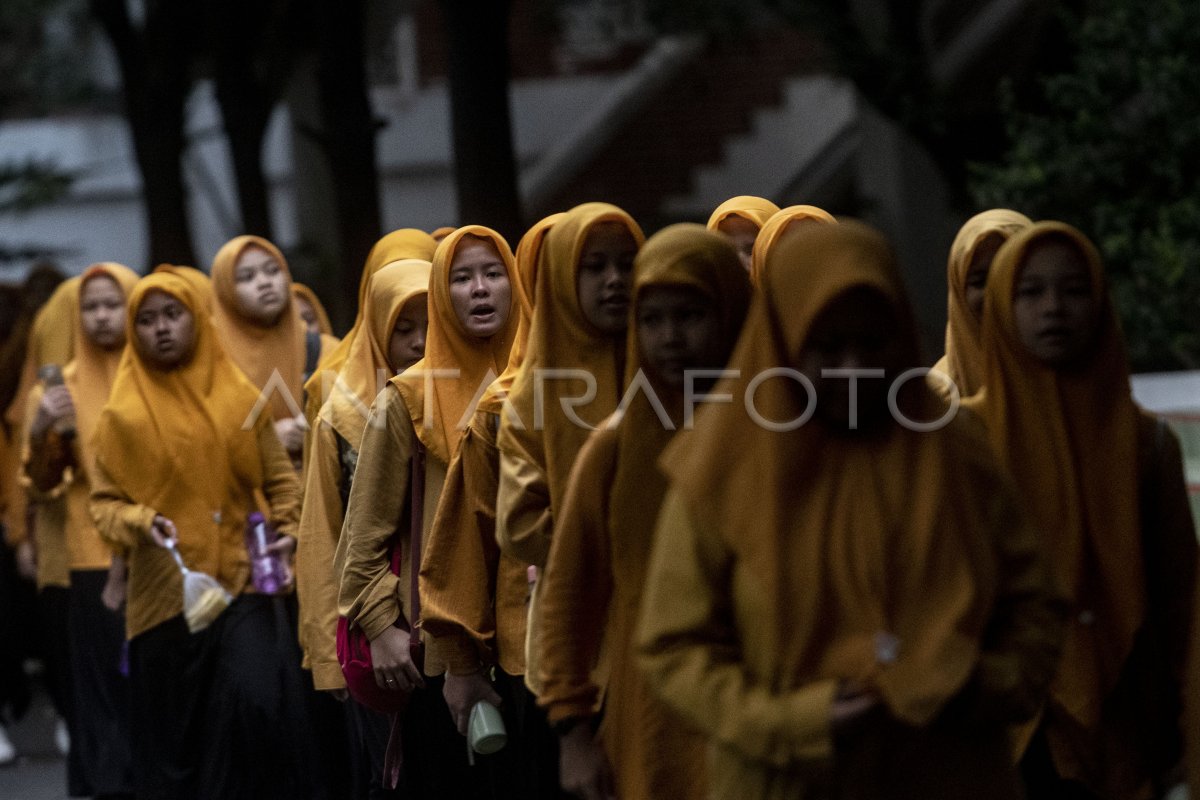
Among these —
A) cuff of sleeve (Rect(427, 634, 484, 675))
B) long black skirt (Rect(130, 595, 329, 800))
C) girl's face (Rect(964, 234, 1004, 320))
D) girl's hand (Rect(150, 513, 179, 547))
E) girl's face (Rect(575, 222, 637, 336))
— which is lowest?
long black skirt (Rect(130, 595, 329, 800))

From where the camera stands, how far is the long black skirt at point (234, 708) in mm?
7328

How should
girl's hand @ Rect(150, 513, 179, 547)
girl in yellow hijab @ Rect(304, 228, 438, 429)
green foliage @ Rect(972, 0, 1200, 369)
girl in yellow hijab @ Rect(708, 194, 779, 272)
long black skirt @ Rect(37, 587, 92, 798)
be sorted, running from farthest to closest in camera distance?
green foliage @ Rect(972, 0, 1200, 369) → long black skirt @ Rect(37, 587, 92, 798) → girl's hand @ Rect(150, 513, 179, 547) → girl in yellow hijab @ Rect(304, 228, 438, 429) → girl in yellow hijab @ Rect(708, 194, 779, 272)

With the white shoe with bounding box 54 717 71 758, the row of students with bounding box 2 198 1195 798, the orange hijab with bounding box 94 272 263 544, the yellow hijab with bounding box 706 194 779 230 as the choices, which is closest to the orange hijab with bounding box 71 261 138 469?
the orange hijab with bounding box 94 272 263 544

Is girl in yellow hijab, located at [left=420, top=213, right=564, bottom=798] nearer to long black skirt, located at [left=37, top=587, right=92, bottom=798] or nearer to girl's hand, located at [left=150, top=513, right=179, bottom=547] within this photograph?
girl's hand, located at [left=150, top=513, right=179, bottom=547]

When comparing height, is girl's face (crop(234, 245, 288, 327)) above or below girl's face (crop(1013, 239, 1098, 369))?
below

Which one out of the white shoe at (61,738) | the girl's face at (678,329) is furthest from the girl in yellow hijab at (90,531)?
the girl's face at (678,329)

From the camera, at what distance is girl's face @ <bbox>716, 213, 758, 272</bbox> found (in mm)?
6875

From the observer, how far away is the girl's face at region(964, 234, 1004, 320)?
5.84 metres

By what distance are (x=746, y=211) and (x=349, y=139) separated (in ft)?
22.6

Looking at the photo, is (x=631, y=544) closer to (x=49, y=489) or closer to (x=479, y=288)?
(x=479, y=288)

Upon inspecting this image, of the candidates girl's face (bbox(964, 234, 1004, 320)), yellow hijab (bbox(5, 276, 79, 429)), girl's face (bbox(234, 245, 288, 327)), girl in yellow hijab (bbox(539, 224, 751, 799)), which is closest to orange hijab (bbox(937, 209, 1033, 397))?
girl's face (bbox(964, 234, 1004, 320))

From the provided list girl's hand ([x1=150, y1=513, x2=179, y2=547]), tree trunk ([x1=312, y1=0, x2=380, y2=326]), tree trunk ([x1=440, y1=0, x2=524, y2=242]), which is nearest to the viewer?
girl's hand ([x1=150, y1=513, x2=179, y2=547])

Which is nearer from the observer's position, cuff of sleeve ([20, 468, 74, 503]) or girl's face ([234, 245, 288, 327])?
girl's face ([234, 245, 288, 327])

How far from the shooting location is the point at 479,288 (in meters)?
5.97
